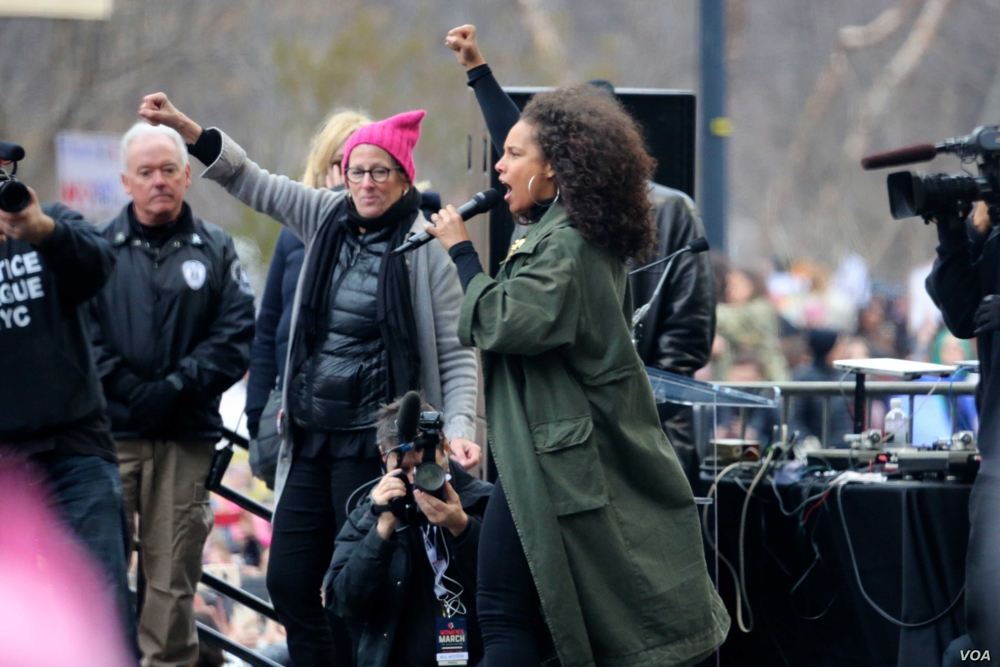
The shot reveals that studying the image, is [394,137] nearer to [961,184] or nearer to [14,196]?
[14,196]

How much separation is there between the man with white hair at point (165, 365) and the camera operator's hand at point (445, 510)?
1.30m

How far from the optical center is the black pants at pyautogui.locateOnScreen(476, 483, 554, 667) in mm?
3898

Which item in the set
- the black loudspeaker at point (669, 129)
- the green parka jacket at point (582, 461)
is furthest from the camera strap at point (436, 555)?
the black loudspeaker at point (669, 129)

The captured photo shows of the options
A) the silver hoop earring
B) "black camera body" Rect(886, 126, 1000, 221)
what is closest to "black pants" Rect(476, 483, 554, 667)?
the silver hoop earring

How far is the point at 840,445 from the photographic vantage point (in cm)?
857

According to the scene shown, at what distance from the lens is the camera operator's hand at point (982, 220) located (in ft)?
16.5

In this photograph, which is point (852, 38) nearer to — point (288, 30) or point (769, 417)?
point (288, 30)

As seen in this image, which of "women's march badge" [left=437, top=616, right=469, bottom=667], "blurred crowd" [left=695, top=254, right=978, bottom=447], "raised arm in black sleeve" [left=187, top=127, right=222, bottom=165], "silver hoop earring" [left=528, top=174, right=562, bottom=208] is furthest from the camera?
"blurred crowd" [left=695, top=254, right=978, bottom=447]

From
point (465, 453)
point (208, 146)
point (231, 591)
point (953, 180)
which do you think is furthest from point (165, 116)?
point (953, 180)

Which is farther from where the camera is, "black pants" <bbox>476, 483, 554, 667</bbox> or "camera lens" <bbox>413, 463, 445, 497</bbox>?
"camera lens" <bbox>413, 463, 445, 497</bbox>

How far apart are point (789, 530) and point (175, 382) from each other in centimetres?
244

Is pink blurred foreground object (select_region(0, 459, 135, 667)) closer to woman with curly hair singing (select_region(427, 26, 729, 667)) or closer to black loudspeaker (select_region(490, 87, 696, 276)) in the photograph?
woman with curly hair singing (select_region(427, 26, 729, 667))

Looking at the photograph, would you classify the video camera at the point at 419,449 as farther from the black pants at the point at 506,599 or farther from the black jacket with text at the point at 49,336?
the black jacket with text at the point at 49,336

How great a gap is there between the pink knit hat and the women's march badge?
4.85 feet
